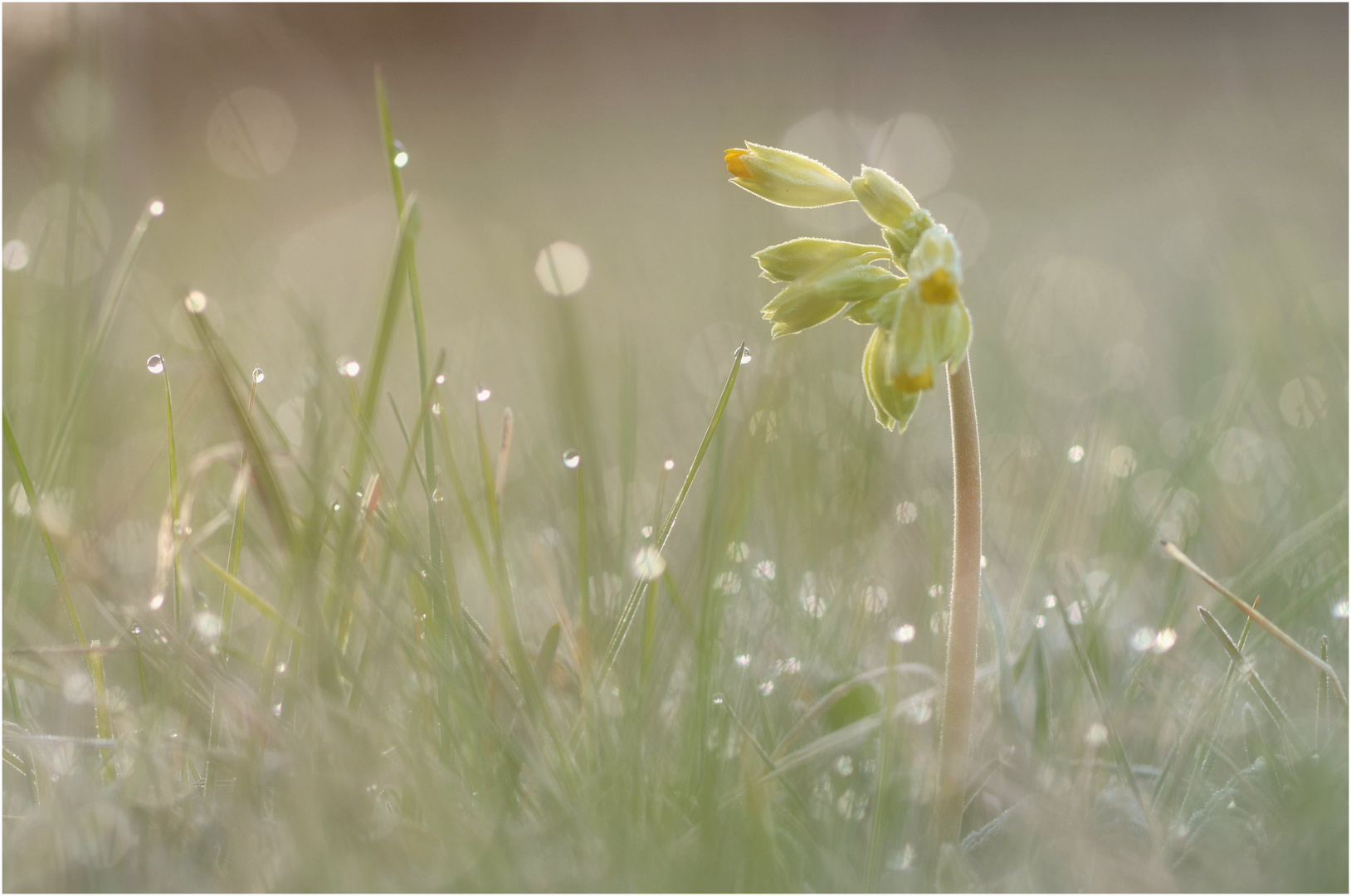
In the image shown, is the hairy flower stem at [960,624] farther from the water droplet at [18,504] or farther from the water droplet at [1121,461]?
the water droplet at [18,504]

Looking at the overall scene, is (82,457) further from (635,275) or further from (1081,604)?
(635,275)

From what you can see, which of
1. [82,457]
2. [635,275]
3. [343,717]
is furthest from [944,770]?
[635,275]

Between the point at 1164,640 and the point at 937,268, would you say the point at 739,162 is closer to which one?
the point at 937,268

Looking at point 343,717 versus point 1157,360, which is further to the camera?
point 1157,360

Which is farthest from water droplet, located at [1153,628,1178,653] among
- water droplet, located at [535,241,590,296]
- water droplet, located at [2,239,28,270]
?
water droplet, located at [535,241,590,296]

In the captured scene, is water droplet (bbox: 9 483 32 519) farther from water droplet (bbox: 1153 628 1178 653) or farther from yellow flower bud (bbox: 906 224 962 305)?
water droplet (bbox: 1153 628 1178 653)

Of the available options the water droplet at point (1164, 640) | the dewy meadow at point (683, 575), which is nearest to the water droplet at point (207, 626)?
the dewy meadow at point (683, 575)
